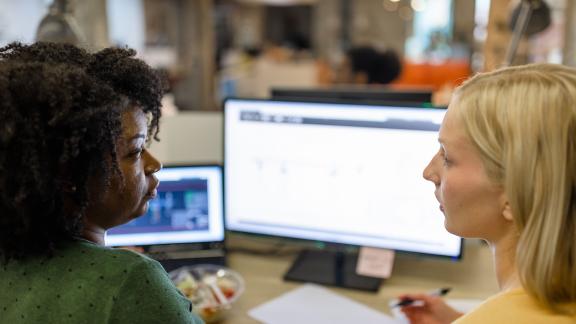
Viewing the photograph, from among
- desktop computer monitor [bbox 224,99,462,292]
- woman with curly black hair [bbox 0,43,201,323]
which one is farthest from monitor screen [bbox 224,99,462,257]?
woman with curly black hair [bbox 0,43,201,323]

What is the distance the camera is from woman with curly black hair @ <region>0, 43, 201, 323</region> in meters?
0.70

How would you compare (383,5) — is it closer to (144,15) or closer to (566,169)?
(144,15)

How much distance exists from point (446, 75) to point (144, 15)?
4.90 m

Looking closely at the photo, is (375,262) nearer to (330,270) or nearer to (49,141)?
(330,270)

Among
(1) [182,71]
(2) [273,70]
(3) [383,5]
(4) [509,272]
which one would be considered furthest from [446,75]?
(4) [509,272]

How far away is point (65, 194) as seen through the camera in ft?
2.49

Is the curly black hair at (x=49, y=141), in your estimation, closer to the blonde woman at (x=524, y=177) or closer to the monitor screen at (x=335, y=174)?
the blonde woman at (x=524, y=177)

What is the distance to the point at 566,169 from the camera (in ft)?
2.34

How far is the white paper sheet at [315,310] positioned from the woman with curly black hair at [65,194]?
449mm

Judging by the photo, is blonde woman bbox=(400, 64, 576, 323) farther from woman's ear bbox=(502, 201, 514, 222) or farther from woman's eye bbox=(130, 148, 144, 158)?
woman's eye bbox=(130, 148, 144, 158)

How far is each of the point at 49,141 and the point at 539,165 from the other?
2.02 ft

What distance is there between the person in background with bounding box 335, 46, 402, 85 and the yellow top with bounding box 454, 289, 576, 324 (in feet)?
10.2

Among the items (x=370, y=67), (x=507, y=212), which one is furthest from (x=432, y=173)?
(x=370, y=67)

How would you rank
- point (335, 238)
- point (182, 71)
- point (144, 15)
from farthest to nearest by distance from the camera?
point (144, 15)
point (182, 71)
point (335, 238)
